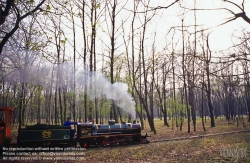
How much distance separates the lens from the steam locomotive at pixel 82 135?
12.4 metres

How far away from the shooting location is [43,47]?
25.7 ft

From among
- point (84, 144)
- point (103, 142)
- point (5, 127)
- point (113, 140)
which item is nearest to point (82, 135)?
point (84, 144)

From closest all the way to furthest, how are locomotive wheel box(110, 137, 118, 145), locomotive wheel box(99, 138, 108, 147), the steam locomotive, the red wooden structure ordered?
the red wooden structure
the steam locomotive
locomotive wheel box(99, 138, 108, 147)
locomotive wheel box(110, 137, 118, 145)

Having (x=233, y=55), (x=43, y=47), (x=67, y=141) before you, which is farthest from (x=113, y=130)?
(x=233, y=55)

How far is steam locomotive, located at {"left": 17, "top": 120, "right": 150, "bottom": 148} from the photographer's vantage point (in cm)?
1245

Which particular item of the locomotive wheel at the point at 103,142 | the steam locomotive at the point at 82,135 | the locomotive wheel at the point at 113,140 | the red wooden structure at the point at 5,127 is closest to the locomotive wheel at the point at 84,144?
the steam locomotive at the point at 82,135

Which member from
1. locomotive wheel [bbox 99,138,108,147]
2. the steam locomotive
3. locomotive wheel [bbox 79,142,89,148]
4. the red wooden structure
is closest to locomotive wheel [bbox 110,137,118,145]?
the steam locomotive

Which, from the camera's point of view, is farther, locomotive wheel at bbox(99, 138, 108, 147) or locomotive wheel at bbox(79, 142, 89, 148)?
locomotive wheel at bbox(99, 138, 108, 147)

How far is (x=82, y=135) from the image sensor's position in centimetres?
1435

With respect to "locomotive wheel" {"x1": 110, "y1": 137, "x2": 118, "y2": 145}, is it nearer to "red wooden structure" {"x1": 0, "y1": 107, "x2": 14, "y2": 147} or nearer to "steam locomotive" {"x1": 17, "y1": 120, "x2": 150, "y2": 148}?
"steam locomotive" {"x1": 17, "y1": 120, "x2": 150, "y2": 148}

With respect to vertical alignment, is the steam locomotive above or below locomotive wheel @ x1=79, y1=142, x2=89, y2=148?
above

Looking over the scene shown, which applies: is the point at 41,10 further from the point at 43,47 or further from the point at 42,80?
the point at 42,80

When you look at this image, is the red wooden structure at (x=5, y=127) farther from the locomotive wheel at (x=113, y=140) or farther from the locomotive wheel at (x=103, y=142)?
the locomotive wheel at (x=113, y=140)

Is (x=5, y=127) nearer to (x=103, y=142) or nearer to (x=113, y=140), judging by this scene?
(x=103, y=142)
